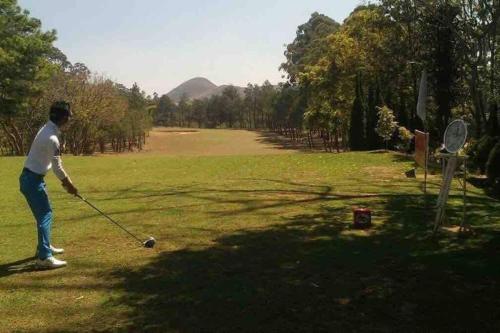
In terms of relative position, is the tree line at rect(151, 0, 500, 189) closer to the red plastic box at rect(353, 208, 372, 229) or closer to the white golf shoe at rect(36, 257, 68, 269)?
the red plastic box at rect(353, 208, 372, 229)

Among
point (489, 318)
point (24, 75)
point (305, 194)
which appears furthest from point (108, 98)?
point (489, 318)

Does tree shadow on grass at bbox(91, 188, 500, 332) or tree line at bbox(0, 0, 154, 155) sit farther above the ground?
tree line at bbox(0, 0, 154, 155)

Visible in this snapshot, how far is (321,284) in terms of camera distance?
5125 mm

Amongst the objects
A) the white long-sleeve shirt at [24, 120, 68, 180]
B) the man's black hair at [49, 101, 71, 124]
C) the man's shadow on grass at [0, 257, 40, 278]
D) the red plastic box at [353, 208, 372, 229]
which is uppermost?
the man's black hair at [49, 101, 71, 124]

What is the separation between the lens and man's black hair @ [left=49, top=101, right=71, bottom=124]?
5.74 m

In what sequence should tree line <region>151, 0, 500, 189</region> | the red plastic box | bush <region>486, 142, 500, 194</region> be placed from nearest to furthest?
the red plastic box, bush <region>486, 142, 500, 194</region>, tree line <region>151, 0, 500, 189</region>

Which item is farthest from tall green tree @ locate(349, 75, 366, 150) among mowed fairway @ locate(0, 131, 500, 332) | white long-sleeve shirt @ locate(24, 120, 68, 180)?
white long-sleeve shirt @ locate(24, 120, 68, 180)

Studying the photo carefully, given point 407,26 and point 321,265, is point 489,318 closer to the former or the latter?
point 321,265

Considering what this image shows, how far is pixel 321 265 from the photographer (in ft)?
19.0

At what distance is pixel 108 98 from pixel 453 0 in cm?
3587

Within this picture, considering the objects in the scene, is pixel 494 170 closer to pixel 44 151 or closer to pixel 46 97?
pixel 44 151

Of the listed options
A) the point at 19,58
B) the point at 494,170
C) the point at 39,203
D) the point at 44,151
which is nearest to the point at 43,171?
the point at 44,151

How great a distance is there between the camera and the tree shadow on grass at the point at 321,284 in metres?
4.24

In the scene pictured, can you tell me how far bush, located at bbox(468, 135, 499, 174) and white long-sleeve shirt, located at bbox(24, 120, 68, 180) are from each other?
1257 cm
